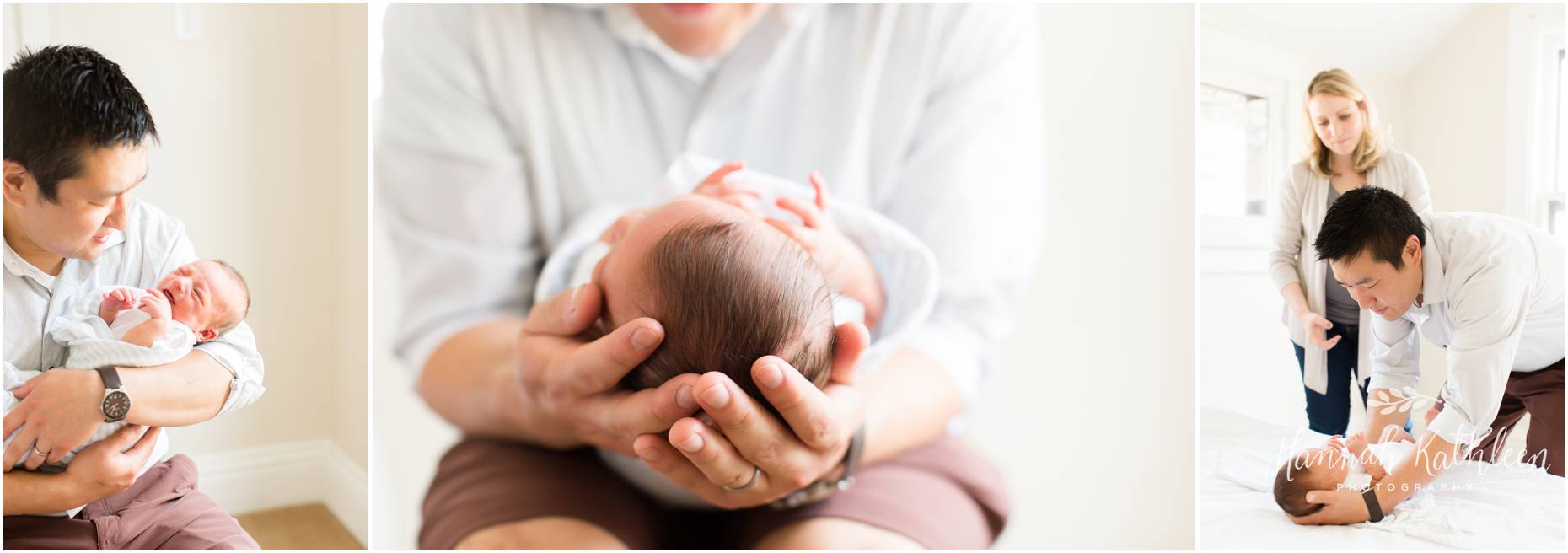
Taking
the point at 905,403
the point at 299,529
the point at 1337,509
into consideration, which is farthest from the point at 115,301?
the point at 1337,509


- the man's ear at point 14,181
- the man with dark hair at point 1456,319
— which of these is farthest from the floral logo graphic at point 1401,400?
the man's ear at point 14,181

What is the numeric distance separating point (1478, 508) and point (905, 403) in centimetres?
62

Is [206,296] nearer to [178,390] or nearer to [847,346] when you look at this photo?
[178,390]

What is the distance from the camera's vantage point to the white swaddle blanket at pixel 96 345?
0.69 m

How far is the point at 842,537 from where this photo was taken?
36.5 inches

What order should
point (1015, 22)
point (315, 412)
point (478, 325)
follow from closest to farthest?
point (315, 412)
point (478, 325)
point (1015, 22)

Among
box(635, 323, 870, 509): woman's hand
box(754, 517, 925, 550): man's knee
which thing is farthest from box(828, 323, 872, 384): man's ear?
box(754, 517, 925, 550): man's knee

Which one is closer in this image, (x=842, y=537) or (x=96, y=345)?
(x=96, y=345)

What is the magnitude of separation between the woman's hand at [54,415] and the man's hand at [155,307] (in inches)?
2.4

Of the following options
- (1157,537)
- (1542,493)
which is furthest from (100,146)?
(1542,493)

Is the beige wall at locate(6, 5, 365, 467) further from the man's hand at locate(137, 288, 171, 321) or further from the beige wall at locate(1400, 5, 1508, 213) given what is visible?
the beige wall at locate(1400, 5, 1508, 213)

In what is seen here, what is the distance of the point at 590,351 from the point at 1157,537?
0.88 metres

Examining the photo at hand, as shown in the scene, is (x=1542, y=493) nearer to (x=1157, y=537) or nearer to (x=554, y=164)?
(x=1157, y=537)

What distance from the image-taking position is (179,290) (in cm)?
73
